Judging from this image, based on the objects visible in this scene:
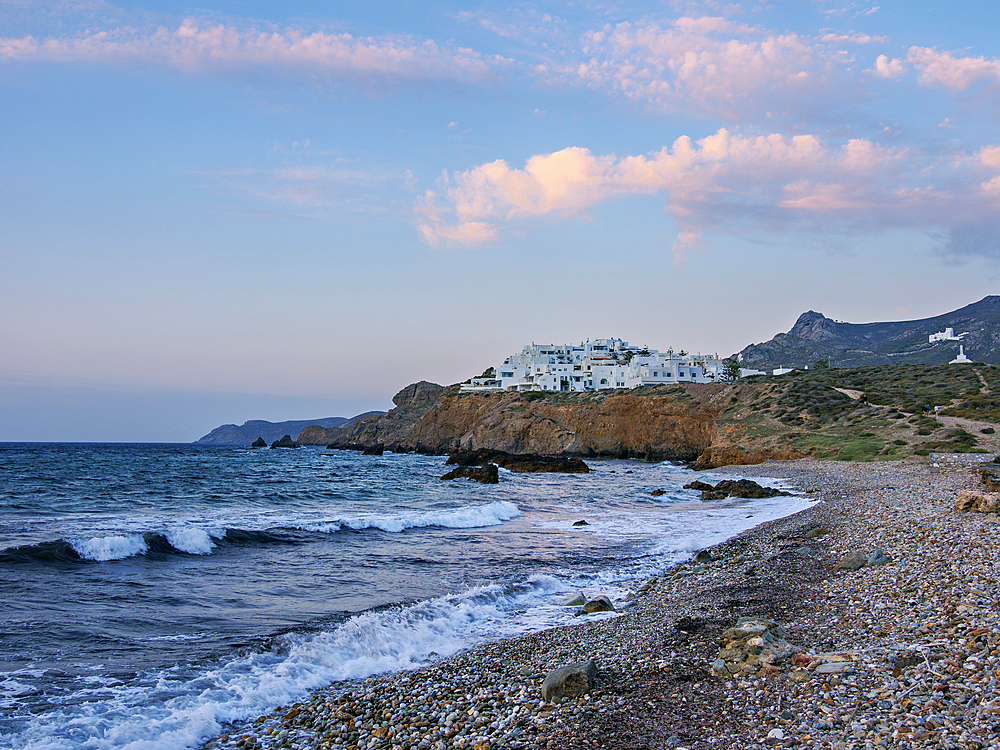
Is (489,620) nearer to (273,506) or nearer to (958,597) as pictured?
(958,597)

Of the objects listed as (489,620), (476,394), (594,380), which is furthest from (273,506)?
(594,380)

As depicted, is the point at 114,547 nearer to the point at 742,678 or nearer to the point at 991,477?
the point at 742,678

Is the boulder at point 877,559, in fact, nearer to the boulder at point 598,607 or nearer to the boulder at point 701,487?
the boulder at point 598,607

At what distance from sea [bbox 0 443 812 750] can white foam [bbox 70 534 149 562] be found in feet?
0.20

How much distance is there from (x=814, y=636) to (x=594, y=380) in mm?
114210

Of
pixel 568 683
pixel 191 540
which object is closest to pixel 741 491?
pixel 191 540

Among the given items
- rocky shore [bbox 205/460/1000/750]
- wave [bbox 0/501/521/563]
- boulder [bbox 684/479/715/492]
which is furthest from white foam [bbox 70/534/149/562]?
boulder [bbox 684/479/715/492]

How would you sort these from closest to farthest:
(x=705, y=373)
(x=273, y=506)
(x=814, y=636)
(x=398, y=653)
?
(x=814, y=636), (x=398, y=653), (x=273, y=506), (x=705, y=373)

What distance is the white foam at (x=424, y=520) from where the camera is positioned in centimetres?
2636

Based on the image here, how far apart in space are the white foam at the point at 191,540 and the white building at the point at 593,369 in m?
93.4

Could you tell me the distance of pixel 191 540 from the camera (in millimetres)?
21484

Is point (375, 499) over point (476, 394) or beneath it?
beneath

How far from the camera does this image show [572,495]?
136 feet

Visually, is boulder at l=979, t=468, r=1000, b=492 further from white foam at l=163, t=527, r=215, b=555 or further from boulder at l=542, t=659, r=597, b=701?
white foam at l=163, t=527, r=215, b=555
